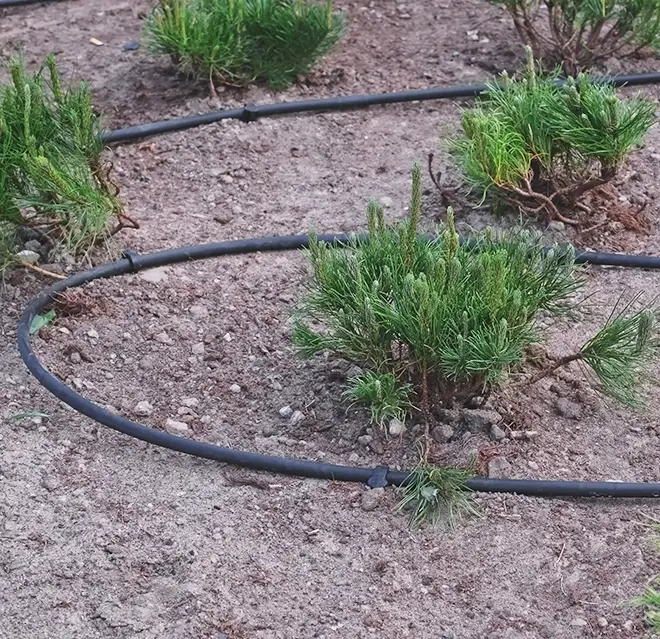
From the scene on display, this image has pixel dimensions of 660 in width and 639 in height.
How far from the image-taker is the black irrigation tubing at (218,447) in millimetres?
2561

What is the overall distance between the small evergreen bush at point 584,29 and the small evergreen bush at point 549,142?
2.68 ft

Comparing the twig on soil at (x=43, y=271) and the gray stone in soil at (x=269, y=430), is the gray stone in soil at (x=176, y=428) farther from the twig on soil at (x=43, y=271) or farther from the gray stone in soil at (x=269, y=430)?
the twig on soil at (x=43, y=271)

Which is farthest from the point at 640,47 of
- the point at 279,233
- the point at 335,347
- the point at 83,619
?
the point at 83,619

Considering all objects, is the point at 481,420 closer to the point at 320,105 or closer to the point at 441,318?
the point at 441,318

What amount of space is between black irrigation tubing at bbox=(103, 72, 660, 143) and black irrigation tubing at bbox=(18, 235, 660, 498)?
88cm

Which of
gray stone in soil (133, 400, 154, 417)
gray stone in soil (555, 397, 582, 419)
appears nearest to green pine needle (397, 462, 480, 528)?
gray stone in soil (555, 397, 582, 419)

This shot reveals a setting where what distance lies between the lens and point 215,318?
3.25m

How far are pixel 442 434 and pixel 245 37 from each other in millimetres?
2292

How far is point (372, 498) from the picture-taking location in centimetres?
259

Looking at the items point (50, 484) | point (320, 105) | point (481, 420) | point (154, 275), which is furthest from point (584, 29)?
point (50, 484)

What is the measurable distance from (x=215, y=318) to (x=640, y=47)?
2.15 metres

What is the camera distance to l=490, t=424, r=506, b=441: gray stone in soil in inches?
107

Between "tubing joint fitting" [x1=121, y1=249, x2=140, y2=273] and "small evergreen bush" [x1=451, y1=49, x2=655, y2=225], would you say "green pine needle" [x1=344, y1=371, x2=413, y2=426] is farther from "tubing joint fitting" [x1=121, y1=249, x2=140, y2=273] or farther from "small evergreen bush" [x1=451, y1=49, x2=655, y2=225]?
"tubing joint fitting" [x1=121, y1=249, x2=140, y2=273]

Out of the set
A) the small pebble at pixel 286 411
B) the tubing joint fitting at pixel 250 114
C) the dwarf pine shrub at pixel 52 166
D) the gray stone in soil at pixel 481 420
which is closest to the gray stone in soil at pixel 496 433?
the gray stone in soil at pixel 481 420
